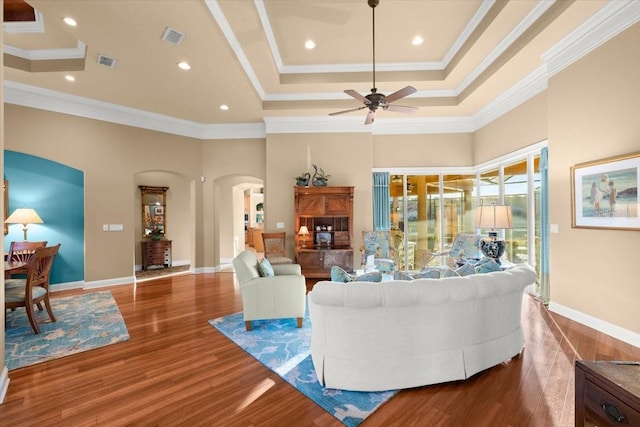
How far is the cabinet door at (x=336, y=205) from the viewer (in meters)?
6.04

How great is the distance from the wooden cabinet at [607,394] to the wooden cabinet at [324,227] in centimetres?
462

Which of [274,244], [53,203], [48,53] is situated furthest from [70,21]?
[274,244]

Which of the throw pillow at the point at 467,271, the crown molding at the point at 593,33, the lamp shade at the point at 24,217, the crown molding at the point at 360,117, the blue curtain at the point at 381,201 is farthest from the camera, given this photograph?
the blue curtain at the point at 381,201

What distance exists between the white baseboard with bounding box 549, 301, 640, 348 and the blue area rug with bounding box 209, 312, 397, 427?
8.91ft

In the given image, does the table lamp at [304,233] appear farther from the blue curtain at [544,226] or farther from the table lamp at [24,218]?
the table lamp at [24,218]

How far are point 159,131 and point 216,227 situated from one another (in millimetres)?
2491

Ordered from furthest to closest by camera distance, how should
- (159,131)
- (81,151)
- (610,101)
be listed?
(159,131) → (81,151) → (610,101)

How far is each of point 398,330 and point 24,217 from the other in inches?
239

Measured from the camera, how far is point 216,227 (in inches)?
274

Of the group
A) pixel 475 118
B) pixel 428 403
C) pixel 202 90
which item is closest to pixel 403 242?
pixel 475 118

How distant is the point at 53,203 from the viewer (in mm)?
5184

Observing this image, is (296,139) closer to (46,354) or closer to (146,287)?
(146,287)

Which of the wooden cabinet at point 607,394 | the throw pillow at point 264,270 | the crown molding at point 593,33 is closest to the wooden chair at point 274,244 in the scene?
the throw pillow at point 264,270

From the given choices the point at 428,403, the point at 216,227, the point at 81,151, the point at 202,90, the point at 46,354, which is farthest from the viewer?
the point at 216,227
